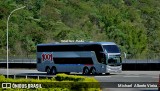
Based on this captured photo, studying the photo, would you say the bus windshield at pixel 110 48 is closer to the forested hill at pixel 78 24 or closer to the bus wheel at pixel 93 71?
the bus wheel at pixel 93 71

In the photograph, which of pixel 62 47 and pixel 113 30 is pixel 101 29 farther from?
pixel 62 47

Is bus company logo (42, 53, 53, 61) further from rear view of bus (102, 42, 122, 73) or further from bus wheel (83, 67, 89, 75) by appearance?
rear view of bus (102, 42, 122, 73)

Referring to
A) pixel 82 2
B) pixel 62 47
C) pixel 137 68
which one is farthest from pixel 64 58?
pixel 82 2

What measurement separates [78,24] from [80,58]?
70969 mm

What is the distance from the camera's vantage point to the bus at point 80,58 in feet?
135

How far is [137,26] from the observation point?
119312 mm

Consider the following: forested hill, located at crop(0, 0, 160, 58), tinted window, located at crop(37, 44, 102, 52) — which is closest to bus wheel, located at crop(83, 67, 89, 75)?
tinted window, located at crop(37, 44, 102, 52)

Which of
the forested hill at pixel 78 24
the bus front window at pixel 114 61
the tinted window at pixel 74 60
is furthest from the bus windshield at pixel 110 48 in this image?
the forested hill at pixel 78 24

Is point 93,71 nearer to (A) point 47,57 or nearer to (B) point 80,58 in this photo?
(B) point 80,58

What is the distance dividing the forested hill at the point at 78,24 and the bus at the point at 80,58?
39.0 m

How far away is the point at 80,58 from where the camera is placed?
42.7 metres

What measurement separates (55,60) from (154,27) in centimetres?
8156

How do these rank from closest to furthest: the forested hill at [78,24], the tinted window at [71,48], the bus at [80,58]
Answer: the bus at [80,58] → the tinted window at [71,48] → the forested hill at [78,24]

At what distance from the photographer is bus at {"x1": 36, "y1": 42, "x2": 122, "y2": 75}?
41000mm
